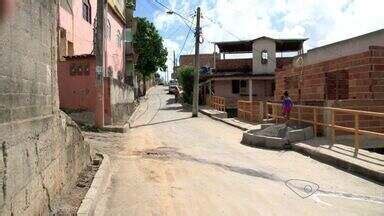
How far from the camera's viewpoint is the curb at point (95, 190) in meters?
7.34

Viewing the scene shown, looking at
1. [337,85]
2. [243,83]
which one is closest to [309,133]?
[337,85]

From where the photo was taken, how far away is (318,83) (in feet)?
70.9

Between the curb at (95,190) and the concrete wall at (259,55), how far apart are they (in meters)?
34.2

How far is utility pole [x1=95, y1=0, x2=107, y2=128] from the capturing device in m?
20.3

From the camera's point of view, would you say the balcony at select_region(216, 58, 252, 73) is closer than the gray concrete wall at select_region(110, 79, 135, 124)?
No

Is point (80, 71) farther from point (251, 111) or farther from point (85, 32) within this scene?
point (251, 111)

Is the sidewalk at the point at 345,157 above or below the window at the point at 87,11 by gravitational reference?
below

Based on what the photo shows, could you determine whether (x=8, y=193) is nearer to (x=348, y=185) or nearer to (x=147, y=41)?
(x=348, y=185)

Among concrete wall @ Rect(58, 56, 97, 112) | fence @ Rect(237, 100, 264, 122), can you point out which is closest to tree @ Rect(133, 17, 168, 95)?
fence @ Rect(237, 100, 264, 122)

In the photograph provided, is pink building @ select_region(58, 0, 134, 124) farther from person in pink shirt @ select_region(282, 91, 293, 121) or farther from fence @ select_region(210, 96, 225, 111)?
fence @ select_region(210, 96, 225, 111)

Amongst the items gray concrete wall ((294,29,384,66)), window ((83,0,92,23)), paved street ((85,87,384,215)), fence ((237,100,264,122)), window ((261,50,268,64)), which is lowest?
paved street ((85,87,384,215))

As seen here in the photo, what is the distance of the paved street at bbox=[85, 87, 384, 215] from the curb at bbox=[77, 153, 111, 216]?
A: 158 mm

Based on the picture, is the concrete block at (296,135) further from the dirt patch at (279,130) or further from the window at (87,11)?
the window at (87,11)

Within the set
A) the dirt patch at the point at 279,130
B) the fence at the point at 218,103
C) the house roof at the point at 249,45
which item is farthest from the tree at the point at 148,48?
the dirt patch at the point at 279,130
